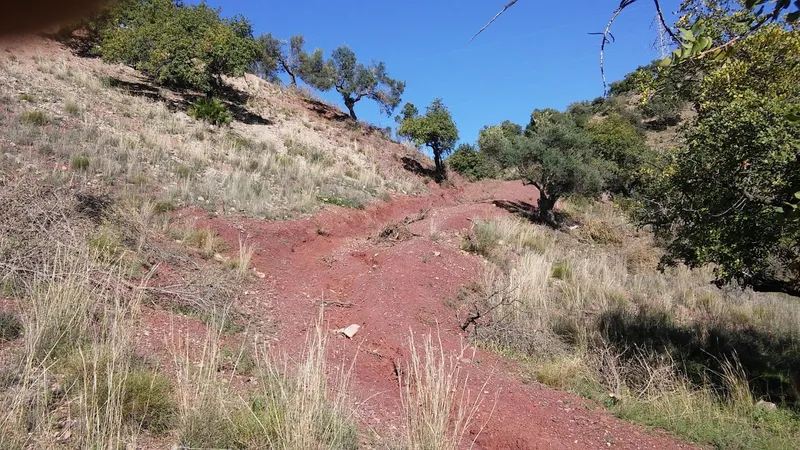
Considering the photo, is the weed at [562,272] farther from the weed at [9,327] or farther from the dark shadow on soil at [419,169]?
the dark shadow on soil at [419,169]

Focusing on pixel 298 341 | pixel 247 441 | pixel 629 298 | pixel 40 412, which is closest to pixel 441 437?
pixel 247 441

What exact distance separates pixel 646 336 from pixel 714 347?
1.06m

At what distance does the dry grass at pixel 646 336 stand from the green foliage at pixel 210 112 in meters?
10.4

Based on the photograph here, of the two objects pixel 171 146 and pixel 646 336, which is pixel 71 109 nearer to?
pixel 171 146

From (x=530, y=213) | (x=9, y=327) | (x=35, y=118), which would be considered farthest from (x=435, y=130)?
(x=9, y=327)

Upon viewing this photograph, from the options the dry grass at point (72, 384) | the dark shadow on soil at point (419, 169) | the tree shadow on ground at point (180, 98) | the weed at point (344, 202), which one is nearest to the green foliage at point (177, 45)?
the tree shadow on ground at point (180, 98)

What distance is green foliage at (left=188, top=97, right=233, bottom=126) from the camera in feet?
57.3

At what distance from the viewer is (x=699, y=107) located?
651 centimetres

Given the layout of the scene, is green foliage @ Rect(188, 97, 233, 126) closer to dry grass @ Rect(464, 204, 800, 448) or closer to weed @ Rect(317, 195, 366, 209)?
weed @ Rect(317, 195, 366, 209)

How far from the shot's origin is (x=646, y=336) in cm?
795

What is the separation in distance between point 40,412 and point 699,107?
7.54m

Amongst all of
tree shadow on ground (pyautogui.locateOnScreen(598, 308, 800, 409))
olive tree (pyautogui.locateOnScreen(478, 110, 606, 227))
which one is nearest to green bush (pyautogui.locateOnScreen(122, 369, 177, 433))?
tree shadow on ground (pyautogui.locateOnScreen(598, 308, 800, 409))

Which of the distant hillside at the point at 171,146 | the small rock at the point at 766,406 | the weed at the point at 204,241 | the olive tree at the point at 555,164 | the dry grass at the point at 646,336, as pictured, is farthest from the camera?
the olive tree at the point at 555,164

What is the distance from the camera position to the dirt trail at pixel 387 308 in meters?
4.75
